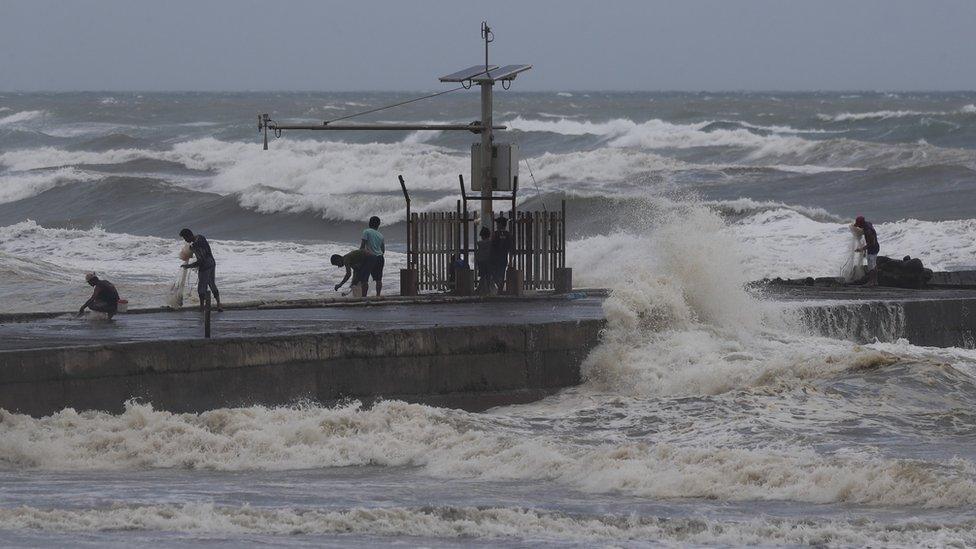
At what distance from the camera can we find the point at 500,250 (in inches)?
817

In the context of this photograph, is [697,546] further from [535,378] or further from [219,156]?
[219,156]

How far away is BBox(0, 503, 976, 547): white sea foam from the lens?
10594 mm

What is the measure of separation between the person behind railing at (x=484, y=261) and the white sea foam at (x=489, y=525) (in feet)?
31.3

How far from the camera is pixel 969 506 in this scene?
1134 cm

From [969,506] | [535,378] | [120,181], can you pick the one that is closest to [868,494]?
[969,506]

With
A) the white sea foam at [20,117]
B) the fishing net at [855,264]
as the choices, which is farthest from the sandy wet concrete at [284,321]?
the white sea foam at [20,117]

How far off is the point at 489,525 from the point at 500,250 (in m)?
10.1

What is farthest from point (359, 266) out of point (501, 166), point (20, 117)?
point (20, 117)

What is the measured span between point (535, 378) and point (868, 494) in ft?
18.2

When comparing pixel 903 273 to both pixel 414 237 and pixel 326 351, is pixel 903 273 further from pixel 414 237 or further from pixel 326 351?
pixel 326 351

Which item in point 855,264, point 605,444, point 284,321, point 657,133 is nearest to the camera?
point 605,444

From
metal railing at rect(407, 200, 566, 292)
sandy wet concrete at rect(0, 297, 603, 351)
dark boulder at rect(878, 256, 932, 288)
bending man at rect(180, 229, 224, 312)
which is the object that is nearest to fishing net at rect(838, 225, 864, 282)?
dark boulder at rect(878, 256, 932, 288)
